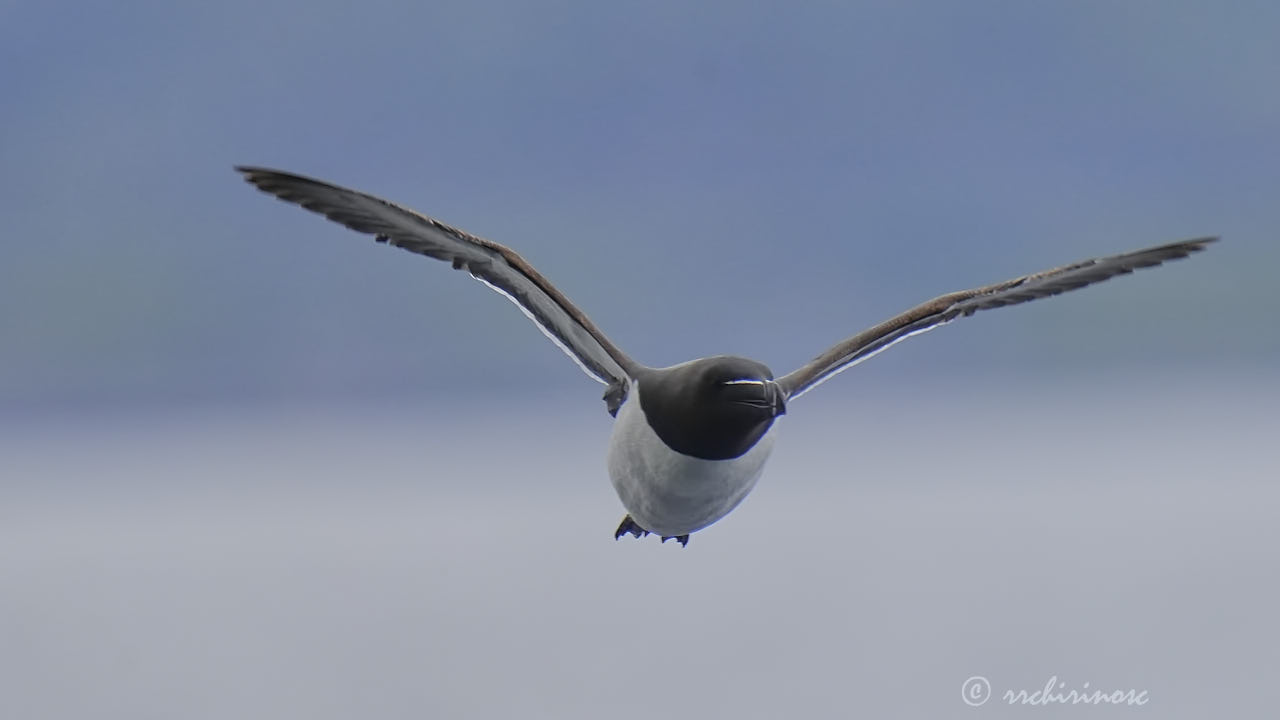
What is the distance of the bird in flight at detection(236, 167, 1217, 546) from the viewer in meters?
4.00

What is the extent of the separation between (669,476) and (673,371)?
0.42 meters

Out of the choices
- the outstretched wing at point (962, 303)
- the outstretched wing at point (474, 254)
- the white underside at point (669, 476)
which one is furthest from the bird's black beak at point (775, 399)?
the outstretched wing at point (474, 254)

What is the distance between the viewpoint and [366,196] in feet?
13.1

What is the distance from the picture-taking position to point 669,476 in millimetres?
4312

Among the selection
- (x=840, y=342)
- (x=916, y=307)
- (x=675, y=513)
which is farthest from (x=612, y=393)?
(x=916, y=307)

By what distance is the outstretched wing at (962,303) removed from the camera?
15.9 feet

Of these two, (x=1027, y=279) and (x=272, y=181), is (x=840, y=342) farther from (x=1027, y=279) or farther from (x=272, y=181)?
(x=272, y=181)

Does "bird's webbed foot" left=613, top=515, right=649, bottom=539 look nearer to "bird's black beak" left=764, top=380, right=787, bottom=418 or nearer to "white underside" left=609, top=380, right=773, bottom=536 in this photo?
"white underside" left=609, top=380, right=773, bottom=536

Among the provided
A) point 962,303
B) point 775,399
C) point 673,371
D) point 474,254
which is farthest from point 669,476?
point 962,303

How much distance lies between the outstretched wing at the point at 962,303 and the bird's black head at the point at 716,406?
77 centimetres

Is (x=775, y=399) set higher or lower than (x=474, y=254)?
lower

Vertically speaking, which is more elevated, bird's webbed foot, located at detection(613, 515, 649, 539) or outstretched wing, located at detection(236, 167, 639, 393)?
outstretched wing, located at detection(236, 167, 639, 393)

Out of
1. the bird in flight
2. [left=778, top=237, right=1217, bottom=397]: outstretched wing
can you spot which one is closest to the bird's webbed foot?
the bird in flight

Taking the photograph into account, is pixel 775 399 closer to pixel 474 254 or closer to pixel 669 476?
pixel 669 476
